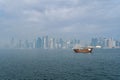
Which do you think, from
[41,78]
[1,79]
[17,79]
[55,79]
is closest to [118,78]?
[55,79]

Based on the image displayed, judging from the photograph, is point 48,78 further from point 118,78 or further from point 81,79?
point 118,78

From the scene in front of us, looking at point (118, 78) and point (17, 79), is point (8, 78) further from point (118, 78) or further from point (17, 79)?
point (118, 78)

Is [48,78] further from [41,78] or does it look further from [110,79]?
[110,79]

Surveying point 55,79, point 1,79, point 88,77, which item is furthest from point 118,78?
point 1,79

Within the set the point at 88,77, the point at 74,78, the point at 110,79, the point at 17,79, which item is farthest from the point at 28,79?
the point at 110,79

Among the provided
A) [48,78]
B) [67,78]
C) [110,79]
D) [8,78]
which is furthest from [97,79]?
[8,78]
